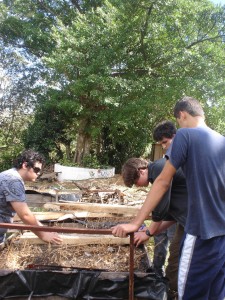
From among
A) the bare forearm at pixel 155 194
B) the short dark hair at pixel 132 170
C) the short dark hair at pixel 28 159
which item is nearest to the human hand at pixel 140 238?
the short dark hair at pixel 132 170

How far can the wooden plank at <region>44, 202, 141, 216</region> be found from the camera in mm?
5023

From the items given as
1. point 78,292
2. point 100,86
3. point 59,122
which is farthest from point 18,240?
point 59,122

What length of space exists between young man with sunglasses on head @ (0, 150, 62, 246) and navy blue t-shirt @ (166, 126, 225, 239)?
5.40ft

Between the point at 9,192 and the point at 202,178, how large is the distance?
2.02m

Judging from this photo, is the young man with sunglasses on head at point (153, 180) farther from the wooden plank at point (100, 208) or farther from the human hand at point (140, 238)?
the wooden plank at point (100, 208)

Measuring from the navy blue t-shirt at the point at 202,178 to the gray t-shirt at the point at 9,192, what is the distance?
5.90ft

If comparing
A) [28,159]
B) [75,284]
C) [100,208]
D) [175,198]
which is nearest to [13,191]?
[28,159]

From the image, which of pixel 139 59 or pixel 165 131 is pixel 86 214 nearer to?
pixel 165 131

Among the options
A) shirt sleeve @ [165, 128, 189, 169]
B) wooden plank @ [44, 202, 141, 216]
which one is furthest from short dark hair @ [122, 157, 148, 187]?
wooden plank @ [44, 202, 141, 216]

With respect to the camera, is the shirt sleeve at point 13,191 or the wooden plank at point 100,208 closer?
the shirt sleeve at point 13,191

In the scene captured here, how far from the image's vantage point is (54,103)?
1329 centimetres

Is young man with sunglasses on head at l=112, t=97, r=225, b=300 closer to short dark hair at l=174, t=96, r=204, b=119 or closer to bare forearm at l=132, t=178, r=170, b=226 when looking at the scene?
bare forearm at l=132, t=178, r=170, b=226

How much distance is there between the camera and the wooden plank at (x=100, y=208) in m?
5.02

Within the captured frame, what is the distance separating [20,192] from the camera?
9.86 feet
